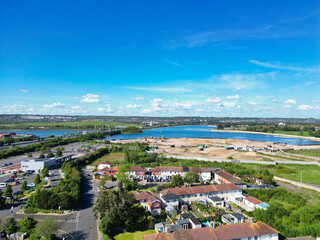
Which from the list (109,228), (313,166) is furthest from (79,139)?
(313,166)

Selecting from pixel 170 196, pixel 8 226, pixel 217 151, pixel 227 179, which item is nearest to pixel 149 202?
pixel 170 196

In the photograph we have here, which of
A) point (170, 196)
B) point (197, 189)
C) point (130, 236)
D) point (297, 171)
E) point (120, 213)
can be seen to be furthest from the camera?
point (297, 171)

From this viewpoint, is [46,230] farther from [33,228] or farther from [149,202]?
[149,202]

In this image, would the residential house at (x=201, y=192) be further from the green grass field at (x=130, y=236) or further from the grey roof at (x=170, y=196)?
the green grass field at (x=130, y=236)

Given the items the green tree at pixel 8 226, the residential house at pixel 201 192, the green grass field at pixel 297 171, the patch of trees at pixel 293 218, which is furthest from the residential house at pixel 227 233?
the green grass field at pixel 297 171

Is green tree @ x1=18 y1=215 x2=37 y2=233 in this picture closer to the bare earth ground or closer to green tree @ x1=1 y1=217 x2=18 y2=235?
green tree @ x1=1 y1=217 x2=18 y2=235

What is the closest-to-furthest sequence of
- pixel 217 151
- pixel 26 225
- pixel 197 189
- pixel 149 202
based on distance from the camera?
pixel 26 225
pixel 149 202
pixel 197 189
pixel 217 151
